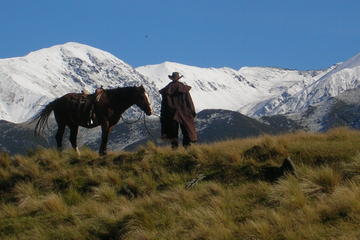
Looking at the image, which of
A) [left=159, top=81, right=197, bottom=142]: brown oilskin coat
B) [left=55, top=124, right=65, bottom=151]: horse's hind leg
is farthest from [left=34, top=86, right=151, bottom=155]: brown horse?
[left=159, top=81, right=197, bottom=142]: brown oilskin coat

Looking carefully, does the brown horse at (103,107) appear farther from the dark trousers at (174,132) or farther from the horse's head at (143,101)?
the dark trousers at (174,132)

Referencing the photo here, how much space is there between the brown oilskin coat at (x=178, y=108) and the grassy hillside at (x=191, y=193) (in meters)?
2.04

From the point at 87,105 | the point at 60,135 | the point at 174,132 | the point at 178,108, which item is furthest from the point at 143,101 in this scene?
the point at 60,135

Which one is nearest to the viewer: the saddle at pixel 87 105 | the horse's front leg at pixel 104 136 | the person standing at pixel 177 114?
the horse's front leg at pixel 104 136

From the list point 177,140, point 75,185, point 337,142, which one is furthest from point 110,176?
point 337,142

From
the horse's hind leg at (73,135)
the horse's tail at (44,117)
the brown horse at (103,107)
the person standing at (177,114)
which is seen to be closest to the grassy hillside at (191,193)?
the brown horse at (103,107)

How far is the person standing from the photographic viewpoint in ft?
62.1

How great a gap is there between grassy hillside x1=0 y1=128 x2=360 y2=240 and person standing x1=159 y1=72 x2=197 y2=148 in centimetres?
193

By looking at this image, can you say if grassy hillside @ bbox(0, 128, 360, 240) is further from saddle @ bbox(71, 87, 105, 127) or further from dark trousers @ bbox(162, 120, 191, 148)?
dark trousers @ bbox(162, 120, 191, 148)

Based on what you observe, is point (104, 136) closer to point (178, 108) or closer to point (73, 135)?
point (73, 135)

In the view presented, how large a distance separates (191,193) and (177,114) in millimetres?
6228

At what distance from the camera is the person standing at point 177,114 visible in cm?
1893

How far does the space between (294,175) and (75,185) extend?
5.52 m

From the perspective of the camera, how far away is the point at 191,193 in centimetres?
1295
